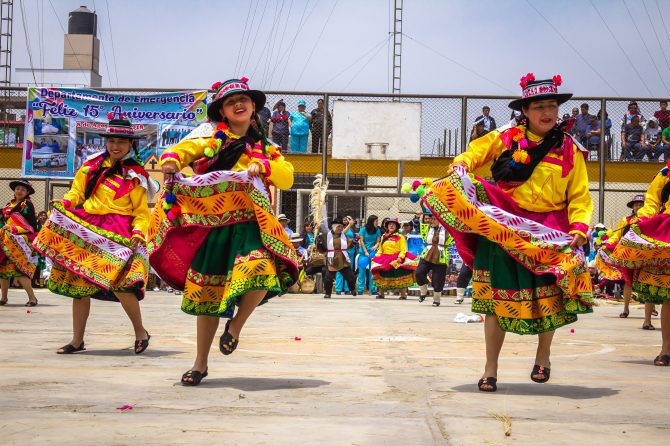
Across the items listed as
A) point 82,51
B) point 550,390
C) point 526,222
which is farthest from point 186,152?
point 82,51

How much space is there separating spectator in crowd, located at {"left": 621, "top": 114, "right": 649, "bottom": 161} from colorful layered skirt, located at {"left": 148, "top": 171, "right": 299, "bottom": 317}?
14.8 metres

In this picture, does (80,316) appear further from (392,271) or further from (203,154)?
(392,271)

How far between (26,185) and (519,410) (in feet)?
38.2

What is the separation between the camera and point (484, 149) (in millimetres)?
6594

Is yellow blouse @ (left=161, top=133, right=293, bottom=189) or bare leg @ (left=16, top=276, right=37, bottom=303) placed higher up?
yellow blouse @ (left=161, top=133, right=293, bottom=189)

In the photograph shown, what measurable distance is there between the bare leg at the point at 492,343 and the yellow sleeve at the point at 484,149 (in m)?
0.98

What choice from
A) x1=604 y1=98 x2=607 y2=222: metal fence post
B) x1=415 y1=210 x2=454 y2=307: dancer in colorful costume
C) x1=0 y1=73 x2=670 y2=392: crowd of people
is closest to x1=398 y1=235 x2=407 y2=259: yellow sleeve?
x1=415 y1=210 x2=454 y2=307: dancer in colorful costume

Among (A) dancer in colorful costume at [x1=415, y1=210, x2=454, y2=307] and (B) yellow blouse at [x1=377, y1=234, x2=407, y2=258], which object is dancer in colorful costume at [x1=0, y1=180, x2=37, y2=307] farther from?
(B) yellow blouse at [x1=377, y1=234, x2=407, y2=258]

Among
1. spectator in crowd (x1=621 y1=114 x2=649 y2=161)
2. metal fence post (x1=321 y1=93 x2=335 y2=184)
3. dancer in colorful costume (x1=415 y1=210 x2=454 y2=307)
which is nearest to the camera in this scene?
dancer in colorful costume (x1=415 y1=210 x2=454 y2=307)

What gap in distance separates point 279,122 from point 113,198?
11.9 metres

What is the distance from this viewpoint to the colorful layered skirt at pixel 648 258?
8852mm

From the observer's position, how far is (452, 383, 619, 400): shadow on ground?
6.05m

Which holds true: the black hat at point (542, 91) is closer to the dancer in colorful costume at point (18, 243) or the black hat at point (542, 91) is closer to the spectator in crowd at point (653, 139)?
the dancer in colorful costume at point (18, 243)

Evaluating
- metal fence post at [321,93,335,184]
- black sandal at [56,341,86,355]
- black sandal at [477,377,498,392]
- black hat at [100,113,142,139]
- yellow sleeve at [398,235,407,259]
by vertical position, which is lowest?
black sandal at [56,341,86,355]
